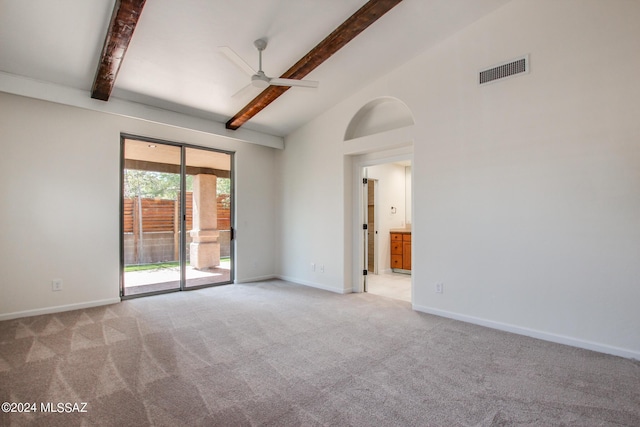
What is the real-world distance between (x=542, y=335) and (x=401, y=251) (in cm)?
376

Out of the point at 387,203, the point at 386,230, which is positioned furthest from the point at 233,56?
the point at 386,230

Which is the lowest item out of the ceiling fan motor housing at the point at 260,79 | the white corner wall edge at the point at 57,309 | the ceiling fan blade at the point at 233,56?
the white corner wall edge at the point at 57,309

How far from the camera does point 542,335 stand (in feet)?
10.2

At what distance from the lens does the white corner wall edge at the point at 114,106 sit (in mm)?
3572

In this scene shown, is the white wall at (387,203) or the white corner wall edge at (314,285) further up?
the white wall at (387,203)

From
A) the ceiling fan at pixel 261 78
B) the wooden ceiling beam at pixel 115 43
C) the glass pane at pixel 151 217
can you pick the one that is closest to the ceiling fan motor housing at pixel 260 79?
the ceiling fan at pixel 261 78

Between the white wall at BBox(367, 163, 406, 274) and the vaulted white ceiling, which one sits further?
the white wall at BBox(367, 163, 406, 274)

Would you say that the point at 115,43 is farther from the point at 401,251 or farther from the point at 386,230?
the point at 401,251

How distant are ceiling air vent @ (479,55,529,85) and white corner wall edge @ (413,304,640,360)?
2747 mm

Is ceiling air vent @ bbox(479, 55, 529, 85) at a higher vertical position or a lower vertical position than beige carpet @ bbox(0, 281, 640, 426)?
higher

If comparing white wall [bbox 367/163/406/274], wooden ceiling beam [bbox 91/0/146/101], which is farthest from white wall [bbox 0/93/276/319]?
white wall [bbox 367/163/406/274]

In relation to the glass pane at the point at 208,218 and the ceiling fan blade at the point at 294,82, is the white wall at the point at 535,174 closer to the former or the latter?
the ceiling fan blade at the point at 294,82

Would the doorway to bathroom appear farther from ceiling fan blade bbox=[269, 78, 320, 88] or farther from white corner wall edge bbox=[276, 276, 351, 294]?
ceiling fan blade bbox=[269, 78, 320, 88]

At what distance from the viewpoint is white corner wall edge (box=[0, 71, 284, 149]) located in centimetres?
357
